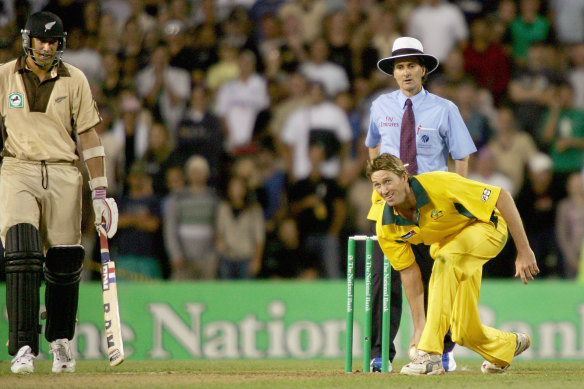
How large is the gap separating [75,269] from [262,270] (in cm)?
484

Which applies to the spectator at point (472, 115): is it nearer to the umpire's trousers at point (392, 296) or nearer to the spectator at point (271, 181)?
the spectator at point (271, 181)

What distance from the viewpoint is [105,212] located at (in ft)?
24.8

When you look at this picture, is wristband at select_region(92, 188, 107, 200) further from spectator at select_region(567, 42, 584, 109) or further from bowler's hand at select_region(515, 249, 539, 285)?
spectator at select_region(567, 42, 584, 109)

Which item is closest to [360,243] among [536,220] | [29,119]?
[536,220]

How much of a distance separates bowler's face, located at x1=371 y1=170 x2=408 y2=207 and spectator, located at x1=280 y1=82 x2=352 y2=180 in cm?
585

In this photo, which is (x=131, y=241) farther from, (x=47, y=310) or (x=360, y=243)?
(x=47, y=310)

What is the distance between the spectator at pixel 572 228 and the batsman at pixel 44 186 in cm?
635

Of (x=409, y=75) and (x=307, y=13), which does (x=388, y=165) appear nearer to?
(x=409, y=75)

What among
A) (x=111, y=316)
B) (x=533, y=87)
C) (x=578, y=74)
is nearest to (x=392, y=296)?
(x=111, y=316)

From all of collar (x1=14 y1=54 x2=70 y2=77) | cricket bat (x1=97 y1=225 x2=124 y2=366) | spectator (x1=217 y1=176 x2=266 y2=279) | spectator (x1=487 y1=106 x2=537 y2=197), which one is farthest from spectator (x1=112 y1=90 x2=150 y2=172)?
cricket bat (x1=97 y1=225 x2=124 y2=366)

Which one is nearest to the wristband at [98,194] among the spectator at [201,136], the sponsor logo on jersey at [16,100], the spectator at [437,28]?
the sponsor logo on jersey at [16,100]

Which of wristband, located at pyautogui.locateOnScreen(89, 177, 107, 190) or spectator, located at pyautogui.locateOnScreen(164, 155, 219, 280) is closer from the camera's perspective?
wristband, located at pyautogui.locateOnScreen(89, 177, 107, 190)

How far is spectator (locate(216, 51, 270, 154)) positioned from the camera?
13.4 meters

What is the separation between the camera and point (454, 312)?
7.21 meters
